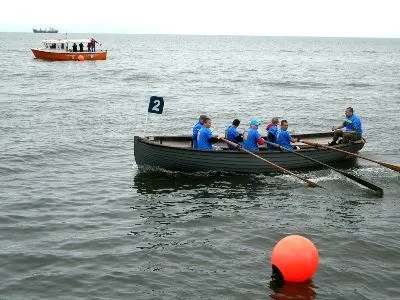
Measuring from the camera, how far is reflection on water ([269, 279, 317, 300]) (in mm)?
10812

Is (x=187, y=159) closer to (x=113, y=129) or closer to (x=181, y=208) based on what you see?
(x=181, y=208)

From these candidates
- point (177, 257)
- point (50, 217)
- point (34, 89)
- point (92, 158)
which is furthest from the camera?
point (34, 89)

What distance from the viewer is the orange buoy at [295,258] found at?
10531 millimetres

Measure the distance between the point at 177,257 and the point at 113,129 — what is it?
16969 millimetres

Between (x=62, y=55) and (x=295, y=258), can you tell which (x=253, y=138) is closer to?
(x=295, y=258)

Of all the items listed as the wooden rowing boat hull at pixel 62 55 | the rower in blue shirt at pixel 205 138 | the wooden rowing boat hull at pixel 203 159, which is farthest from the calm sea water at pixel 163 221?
the wooden rowing boat hull at pixel 62 55

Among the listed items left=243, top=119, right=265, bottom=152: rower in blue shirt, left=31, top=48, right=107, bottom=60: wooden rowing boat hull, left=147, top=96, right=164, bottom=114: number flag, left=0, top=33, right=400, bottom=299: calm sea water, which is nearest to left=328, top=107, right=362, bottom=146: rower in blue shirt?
left=0, top=33, right=400, bottom=299: calm sea water

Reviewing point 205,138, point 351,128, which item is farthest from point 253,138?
point 351,128

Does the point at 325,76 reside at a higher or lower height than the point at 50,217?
higher

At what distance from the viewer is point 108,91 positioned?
45812mm

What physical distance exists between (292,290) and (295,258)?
0.86 m

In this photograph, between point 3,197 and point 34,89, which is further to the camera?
point 34,89

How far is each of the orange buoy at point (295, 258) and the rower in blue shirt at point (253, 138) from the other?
843 cm

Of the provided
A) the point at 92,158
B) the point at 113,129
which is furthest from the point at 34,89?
the point at 92,158
